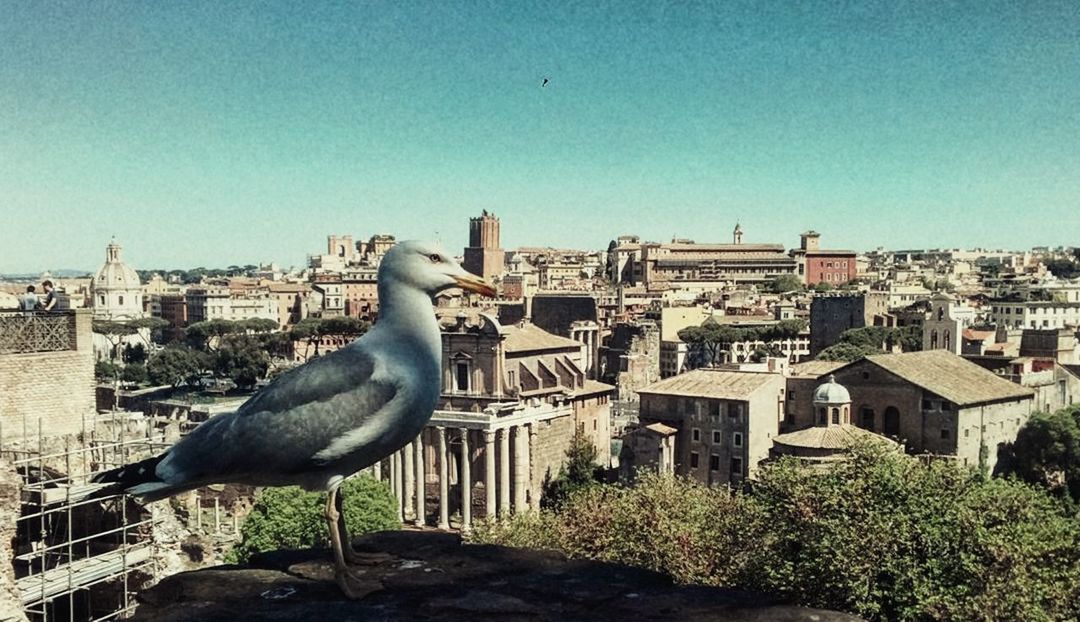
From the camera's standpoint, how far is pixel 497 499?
130ft

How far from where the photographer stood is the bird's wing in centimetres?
596

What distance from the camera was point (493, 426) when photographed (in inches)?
1534

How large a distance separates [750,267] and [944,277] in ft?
100

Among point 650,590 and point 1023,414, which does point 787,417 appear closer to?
point 1023,414

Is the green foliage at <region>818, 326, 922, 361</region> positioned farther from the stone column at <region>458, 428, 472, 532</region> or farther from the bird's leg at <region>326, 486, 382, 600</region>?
the bird's leg at <region>326, 486, 382, 600</region>

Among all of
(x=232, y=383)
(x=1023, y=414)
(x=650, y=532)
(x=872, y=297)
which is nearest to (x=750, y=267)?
(x=872, y=297)

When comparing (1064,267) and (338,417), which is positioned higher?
→ (1064,267)

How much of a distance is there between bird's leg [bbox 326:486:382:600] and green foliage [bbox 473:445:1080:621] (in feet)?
33.3

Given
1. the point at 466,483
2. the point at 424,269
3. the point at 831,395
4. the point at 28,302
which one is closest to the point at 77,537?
the point at 28,302

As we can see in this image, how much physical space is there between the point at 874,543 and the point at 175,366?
8759 cm

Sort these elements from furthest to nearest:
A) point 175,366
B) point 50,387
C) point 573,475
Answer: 1. point 175,366
2. point 573,475
3. point 50,387

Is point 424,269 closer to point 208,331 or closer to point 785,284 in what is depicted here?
point 208,331

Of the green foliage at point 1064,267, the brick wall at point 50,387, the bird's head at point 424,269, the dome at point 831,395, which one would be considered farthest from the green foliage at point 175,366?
the green foliage at point 1064,267

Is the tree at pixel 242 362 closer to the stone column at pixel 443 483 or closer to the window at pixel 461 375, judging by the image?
Result: the window at pixel 461 375
